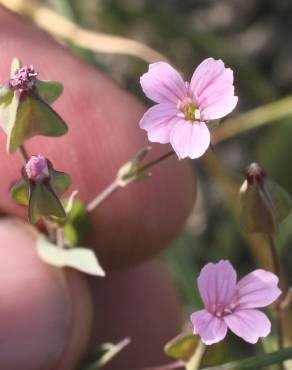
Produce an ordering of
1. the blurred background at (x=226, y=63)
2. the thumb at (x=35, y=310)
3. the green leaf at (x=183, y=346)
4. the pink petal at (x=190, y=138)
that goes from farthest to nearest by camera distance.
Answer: the blurred background at (x=226, y=63)
the thumb at (x=35, y=310)
the green leaf at (x=183, y=346)
the pink petal at (x=190, y=138)

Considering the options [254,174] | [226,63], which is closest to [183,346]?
[254,174]

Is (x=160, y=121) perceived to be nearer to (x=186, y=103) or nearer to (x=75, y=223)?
(x=186, y=103)

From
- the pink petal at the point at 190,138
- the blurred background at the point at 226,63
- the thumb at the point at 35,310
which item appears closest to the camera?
the pink petal at the point at 190,138

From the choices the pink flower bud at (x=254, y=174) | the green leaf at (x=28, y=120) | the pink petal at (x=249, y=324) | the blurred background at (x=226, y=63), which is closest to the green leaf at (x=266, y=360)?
the pink petal at (x=249, y=324)

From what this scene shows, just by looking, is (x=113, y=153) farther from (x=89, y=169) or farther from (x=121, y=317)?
(x=121, y=317)

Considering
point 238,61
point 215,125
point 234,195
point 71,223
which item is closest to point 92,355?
point 71,223

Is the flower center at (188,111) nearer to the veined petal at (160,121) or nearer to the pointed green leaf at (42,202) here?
the veined petal at (160,121)

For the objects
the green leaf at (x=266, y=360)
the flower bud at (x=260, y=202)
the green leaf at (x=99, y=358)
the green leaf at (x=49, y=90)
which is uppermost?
the green leaf at (x=49, y=90)
